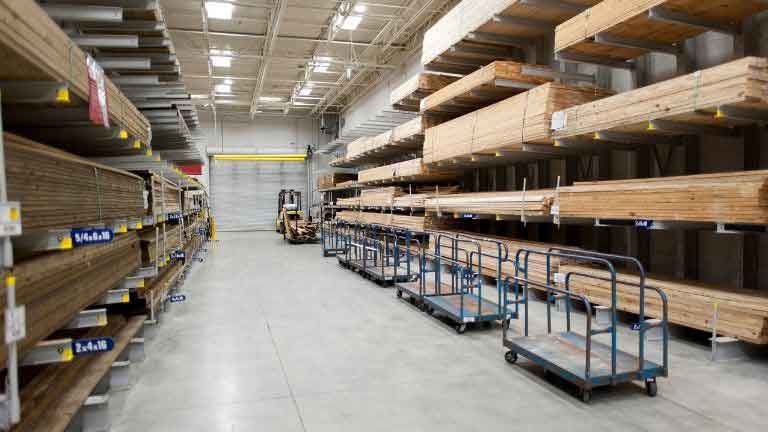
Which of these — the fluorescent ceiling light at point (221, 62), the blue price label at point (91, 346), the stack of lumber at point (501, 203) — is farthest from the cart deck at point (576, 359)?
the fluorescent ceiling light at point (221, 62)

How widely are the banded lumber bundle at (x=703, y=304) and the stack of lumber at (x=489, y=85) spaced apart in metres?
3.51

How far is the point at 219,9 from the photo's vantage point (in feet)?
Answer: 43.1

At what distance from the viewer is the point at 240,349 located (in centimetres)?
541

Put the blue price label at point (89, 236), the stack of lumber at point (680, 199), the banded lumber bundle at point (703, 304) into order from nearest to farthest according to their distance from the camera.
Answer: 1. the blue price label at point (89, 236)
2. the stack of lumber at point (680, 199)
3. the banded lumber bundle at point (703, 304)

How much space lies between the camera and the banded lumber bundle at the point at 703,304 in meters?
4.48

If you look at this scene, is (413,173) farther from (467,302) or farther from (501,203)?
(467,302)

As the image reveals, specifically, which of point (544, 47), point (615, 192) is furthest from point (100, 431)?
point (544, 47)

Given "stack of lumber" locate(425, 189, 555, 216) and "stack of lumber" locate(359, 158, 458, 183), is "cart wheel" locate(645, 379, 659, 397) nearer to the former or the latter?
"stack of lumber" locate(425, 189, 555, 216)

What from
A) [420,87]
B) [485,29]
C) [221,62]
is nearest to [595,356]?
[485,29]

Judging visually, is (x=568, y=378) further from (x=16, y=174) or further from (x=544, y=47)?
(x=544, y=47)

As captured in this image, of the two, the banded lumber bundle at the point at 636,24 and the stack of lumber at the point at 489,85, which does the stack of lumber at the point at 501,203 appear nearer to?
the stack of lumber at the point at 489,85

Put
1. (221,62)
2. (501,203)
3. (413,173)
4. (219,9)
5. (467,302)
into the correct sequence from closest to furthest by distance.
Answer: (467,302), (501,203), (413,173), (219,9), (221,62)

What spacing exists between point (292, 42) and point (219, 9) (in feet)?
10.5

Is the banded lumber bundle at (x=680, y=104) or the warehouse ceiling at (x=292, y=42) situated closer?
the banded lumber bundle at (x=680, y=104)
